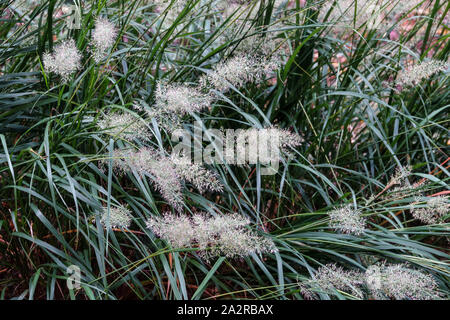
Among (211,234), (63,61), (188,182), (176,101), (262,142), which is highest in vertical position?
(63,61)

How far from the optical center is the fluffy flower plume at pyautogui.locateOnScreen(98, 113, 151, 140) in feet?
4.52

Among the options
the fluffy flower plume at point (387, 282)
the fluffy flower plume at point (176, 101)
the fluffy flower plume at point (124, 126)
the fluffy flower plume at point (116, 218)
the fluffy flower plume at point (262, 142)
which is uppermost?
the fluffy flower plume at point (176, 101)

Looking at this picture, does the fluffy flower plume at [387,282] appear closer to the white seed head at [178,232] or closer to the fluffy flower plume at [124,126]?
the white seed head at [178,232]

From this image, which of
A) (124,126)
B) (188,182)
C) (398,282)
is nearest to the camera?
(398,282)

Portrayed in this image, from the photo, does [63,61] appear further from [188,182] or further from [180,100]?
[188,182]

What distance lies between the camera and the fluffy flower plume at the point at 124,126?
1.38 m

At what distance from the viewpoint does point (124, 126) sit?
1396mm

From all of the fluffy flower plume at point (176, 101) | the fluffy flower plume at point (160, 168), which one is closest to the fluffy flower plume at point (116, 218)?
the fluffy flower plume at point (160, 168)

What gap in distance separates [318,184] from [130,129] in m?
0.82

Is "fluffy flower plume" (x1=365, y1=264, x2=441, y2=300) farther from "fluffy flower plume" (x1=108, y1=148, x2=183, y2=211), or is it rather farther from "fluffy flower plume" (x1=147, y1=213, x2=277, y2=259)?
"fluffy flower plume" (x1=108, y1=148, x2=183, y2=211)

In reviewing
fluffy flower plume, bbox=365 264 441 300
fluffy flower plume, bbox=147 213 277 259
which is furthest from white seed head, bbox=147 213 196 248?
fluffy flower plume, bbox=365 264 441 300

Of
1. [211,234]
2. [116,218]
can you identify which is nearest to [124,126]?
[116,218]
